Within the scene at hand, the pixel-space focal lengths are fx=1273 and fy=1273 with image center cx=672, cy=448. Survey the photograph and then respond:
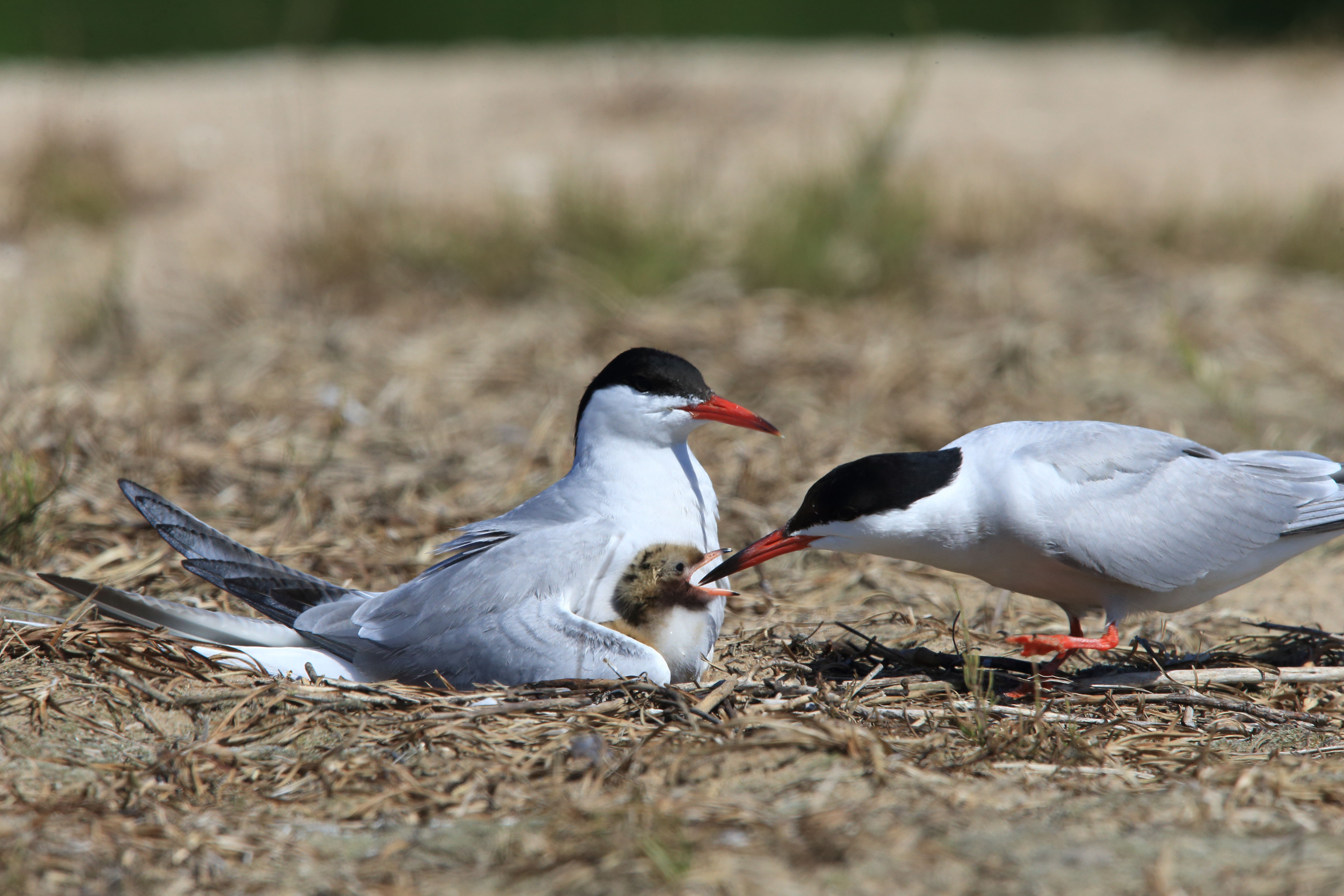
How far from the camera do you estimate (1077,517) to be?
3090 mm

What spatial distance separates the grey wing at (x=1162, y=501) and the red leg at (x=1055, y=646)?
0.16 meters

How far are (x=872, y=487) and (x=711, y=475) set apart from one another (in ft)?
5.84

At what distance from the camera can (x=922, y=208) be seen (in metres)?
A: 7.39

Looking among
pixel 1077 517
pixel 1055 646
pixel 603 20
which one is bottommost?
pixel 1055 646

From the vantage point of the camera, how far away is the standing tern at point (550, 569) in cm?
302

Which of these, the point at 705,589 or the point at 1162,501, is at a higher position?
the point at 1162,501

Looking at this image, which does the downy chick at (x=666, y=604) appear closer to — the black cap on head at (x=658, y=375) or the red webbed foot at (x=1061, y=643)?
the black cap on head at (x=658, y=375)

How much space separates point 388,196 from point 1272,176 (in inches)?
234

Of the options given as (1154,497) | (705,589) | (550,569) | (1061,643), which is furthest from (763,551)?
(1154,497)

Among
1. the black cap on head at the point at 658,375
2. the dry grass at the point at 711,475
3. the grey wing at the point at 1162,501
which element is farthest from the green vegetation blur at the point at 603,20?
the grey wing at the point at 1162,501

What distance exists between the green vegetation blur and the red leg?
902 centimetres

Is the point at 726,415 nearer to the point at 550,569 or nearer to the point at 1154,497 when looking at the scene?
the point at 550,569

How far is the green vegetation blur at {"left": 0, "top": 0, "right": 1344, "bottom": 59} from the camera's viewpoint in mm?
11930

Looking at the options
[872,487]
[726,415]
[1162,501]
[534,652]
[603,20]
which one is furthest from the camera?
[603,20]
